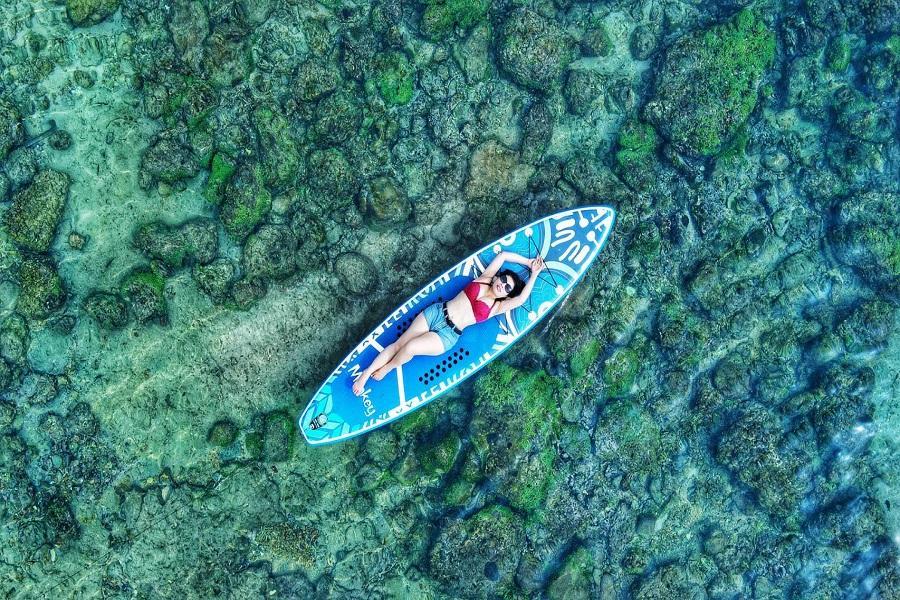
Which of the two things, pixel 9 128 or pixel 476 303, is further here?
pixel 9 128

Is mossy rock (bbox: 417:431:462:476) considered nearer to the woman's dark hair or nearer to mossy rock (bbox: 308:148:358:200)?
the woman's dark hair

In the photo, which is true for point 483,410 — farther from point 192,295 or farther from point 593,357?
point 192,295

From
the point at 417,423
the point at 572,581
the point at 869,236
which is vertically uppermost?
the point at 869,236

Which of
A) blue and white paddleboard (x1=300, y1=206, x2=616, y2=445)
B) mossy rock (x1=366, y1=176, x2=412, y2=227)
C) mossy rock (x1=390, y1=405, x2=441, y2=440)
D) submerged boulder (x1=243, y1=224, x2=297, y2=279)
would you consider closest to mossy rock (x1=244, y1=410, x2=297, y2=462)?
blue and white paddleboard (x1=300, y1=206, x2=616, y2=445)

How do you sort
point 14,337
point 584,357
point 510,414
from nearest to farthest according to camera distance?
point 14,337 → point 510,414 → point 584,357

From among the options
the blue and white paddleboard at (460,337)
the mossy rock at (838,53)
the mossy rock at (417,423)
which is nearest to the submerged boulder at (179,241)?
the blue and white paddleboard at (460,337)

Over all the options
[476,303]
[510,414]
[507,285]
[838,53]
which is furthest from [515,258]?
[838,53]

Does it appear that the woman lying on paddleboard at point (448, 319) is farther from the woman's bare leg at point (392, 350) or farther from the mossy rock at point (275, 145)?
the mossy rock at point (275, 145)

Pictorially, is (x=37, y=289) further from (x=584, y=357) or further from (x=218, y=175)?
(x=584, y=357)
